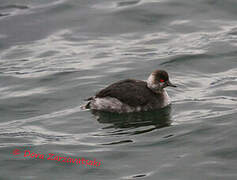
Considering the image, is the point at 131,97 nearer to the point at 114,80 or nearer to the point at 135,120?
the point at 135,120

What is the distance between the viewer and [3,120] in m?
13.3

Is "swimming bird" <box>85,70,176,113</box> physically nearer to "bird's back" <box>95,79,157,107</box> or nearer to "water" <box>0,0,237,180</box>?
"bird's back" <box>95,79,157,107</box>

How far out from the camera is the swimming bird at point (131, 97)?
1345cm

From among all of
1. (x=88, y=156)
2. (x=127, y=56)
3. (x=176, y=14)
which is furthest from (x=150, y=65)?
(x=88, y=156)

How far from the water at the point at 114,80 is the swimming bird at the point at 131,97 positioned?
8.7 inches

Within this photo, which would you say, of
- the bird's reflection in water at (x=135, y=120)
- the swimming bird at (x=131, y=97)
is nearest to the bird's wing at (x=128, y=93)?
the swimming bird at (x=131, y=97)

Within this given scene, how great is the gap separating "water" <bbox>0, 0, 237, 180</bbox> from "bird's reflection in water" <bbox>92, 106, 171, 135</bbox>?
22 mm

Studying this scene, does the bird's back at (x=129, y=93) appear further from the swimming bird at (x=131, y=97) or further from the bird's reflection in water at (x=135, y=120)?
the bird's reflection in water at (x=135, y=120)

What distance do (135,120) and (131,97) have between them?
0.63 metres

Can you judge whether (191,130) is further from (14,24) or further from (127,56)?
(14,24)

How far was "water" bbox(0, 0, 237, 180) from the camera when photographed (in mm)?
10680

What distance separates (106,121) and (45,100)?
200 centimetres

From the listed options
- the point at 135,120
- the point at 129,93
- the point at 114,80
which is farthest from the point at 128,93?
the point at 114,80

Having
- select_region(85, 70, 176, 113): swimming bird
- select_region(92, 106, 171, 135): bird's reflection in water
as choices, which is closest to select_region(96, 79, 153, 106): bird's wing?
select_region(85, 70, 176, 113): swimming bird
